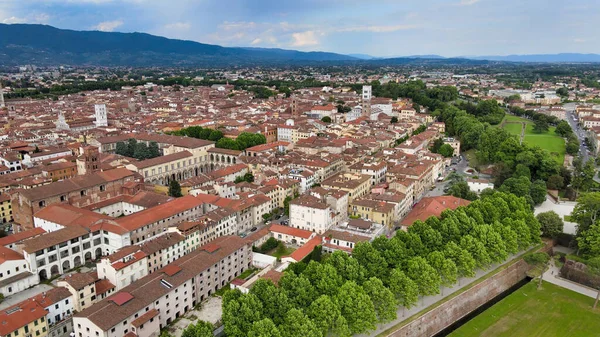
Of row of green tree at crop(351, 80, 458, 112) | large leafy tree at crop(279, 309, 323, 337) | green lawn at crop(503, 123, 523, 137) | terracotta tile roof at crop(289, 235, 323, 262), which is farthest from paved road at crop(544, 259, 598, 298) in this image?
row of green tree at crop(351, 80, 458, 112)

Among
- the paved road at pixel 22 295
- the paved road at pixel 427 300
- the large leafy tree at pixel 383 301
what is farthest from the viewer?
the paved road at pixel 22 295

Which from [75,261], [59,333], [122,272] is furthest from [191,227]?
[59,333]

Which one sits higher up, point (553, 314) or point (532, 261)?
point (532, 261)

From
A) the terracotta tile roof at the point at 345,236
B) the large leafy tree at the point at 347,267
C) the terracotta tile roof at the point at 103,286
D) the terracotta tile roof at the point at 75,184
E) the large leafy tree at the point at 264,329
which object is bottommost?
the terracotta tile roof at the point at 103,286

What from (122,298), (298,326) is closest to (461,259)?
(298,326)

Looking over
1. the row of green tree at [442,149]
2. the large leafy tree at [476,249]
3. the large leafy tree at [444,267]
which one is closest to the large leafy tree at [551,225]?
the large leafy tree at [476,249]

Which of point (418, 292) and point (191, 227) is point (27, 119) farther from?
point (418, 292)

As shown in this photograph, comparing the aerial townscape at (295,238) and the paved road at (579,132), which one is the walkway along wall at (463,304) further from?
the paved road at (579,132)
